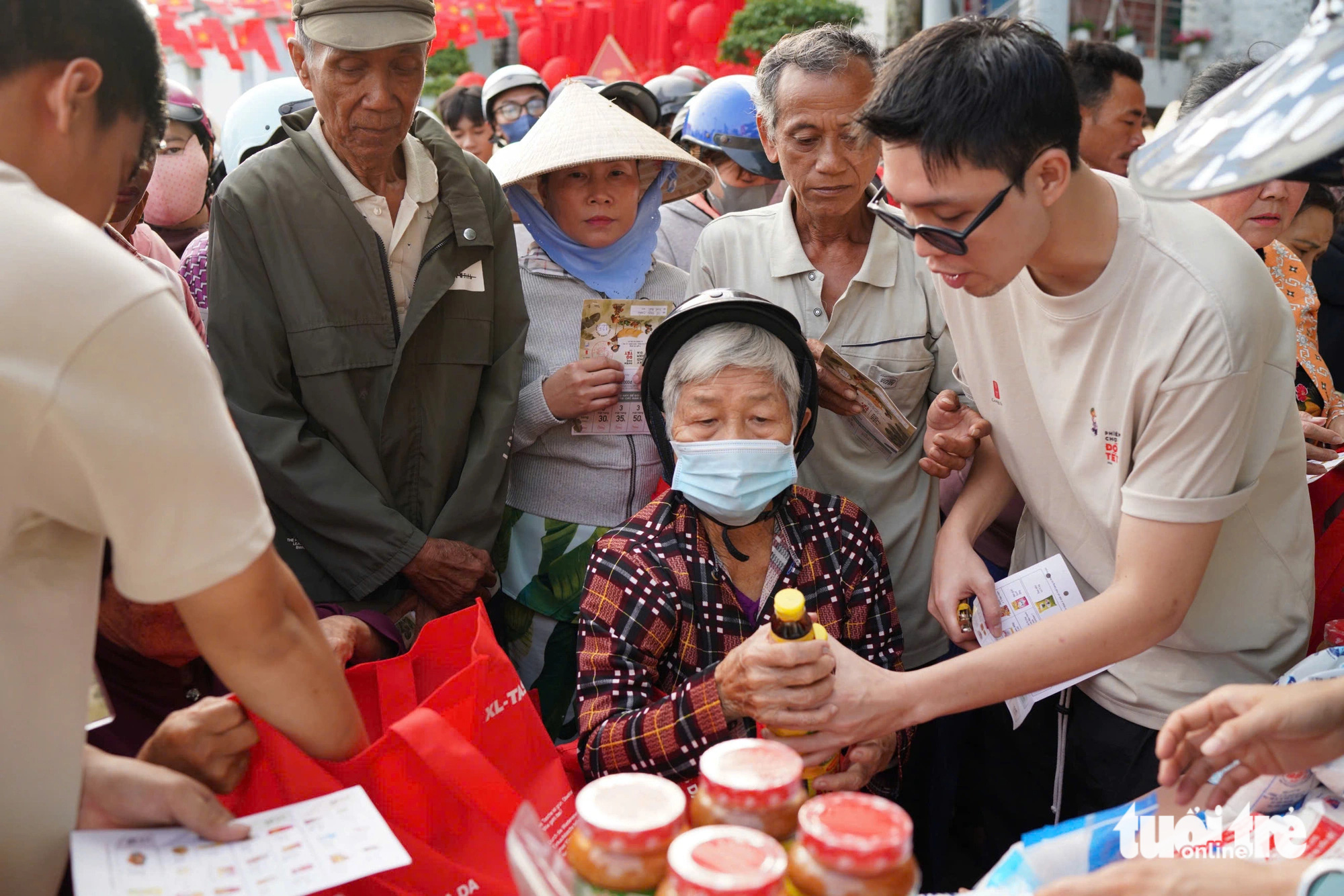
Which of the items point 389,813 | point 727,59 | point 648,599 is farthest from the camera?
point 727,59

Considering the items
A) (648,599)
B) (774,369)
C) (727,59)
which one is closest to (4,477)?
(648,599)

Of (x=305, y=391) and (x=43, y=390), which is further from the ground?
(x=43, y=390)

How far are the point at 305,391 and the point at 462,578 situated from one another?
57 centimetres

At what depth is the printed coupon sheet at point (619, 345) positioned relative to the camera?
9.49 ft

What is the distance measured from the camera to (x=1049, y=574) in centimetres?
220

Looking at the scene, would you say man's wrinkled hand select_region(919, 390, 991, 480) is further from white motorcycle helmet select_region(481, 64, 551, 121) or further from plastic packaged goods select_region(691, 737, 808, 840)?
white motorcycle helmet select_region(481, 64, 551, 121)

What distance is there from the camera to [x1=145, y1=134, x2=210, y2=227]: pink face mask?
3.68 m

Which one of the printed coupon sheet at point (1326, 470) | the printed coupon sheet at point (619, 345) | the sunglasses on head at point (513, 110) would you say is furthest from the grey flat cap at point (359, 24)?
the sunglasses on head at point (513, 110)

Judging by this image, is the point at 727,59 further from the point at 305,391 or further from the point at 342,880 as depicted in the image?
the point at 342,880

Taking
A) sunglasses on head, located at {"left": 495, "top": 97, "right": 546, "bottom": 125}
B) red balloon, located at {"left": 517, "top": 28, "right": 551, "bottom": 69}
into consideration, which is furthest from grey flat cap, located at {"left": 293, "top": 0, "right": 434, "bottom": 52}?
red balloon, located at {"left": 517, "top": 28, "right": 551, "bottom": 69}

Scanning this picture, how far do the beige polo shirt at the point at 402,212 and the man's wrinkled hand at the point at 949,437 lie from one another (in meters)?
1.27

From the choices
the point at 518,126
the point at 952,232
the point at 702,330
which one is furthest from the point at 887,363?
the point at 518,126

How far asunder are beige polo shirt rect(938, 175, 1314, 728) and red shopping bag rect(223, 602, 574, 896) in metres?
1.14

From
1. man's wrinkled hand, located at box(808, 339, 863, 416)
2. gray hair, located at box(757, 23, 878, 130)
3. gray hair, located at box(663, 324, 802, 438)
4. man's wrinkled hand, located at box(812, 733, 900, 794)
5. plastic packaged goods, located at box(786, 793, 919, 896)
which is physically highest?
gray hair, located at box(757, 23, 878, 130)
